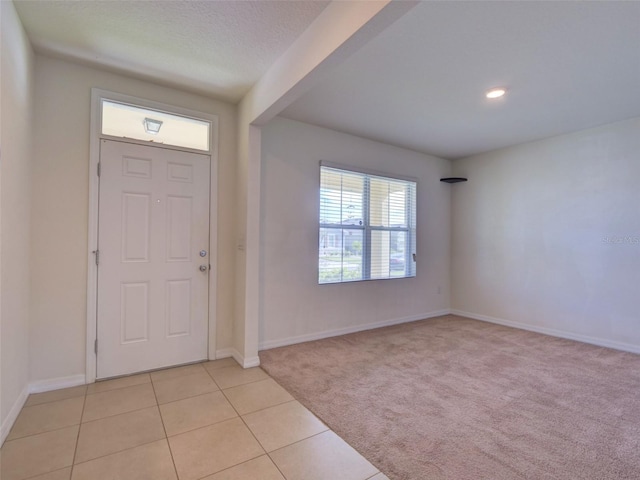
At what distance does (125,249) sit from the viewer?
268cm

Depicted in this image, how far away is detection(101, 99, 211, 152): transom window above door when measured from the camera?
2.65 meters

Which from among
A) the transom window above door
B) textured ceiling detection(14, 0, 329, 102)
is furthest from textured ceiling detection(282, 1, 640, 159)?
the transom window above door

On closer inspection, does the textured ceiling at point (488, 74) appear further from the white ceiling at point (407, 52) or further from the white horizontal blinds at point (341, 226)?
the white horizontal blinds at point (341, 226)

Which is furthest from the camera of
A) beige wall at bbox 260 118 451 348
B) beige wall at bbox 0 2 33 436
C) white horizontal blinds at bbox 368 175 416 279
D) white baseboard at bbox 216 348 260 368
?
white horizontal blinds at bbox 368 175 416 279

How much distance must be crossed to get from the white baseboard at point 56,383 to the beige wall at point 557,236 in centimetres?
491

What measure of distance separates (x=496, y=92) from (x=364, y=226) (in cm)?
202

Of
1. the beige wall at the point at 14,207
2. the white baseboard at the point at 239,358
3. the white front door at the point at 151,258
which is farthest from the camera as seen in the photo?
the white baseboard at the point at 239,358

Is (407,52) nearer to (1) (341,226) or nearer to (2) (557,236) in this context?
(1) (341,226)

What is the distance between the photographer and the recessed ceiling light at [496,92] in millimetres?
2775

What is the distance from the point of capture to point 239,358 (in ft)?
9.85

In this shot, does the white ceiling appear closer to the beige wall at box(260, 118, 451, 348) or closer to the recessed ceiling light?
the recessed ceiling light

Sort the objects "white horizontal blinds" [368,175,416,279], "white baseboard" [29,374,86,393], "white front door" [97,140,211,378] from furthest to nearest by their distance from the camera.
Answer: "white horizontal blinds" [368,175,416,279]
"white front door" [97,140,211,378]
"white baseboard" [29,374,86,393]

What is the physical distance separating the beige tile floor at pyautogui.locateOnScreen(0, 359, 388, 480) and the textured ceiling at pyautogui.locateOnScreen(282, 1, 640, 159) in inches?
103

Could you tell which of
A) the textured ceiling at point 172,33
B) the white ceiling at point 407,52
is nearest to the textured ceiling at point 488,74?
the white ceiling at point 407,52
